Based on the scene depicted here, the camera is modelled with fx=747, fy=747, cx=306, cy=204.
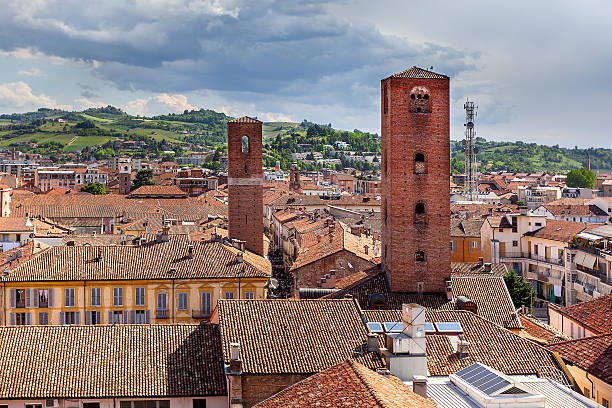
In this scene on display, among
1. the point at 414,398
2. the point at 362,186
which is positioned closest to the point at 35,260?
the point at 414,398

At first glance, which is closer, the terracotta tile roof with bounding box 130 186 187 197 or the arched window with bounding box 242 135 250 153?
the arched window with bounding box 242 135 250 153

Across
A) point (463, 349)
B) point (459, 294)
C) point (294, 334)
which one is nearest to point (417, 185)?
point (459, 294)

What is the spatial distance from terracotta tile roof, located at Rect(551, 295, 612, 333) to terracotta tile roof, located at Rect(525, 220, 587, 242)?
→ 3021cm

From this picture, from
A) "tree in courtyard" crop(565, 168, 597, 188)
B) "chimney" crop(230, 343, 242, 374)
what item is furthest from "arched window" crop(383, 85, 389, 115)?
"tree in courtyard" crop(565, 168, 597, 188)

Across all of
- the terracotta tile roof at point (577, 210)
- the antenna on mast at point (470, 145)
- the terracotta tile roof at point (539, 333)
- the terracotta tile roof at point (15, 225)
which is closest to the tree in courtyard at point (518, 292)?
the terracotta tile roof at point (539, 333)

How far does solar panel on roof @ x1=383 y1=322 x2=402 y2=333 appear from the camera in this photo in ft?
82.9

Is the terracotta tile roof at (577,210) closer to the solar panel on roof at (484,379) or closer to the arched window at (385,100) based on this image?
the arched window at (385,100)

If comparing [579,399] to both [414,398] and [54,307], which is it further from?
[54,307]

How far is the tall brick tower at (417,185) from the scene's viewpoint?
128ft

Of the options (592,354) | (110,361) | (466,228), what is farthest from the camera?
(466,228)

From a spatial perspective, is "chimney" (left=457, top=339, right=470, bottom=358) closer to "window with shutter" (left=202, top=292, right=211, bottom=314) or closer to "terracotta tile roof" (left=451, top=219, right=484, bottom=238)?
"window with shutter" (left=202, top=292, right=211, bottom=314)

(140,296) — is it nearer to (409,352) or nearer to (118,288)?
(118,288)

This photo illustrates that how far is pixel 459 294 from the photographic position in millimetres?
38344

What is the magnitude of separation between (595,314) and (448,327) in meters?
7.28
